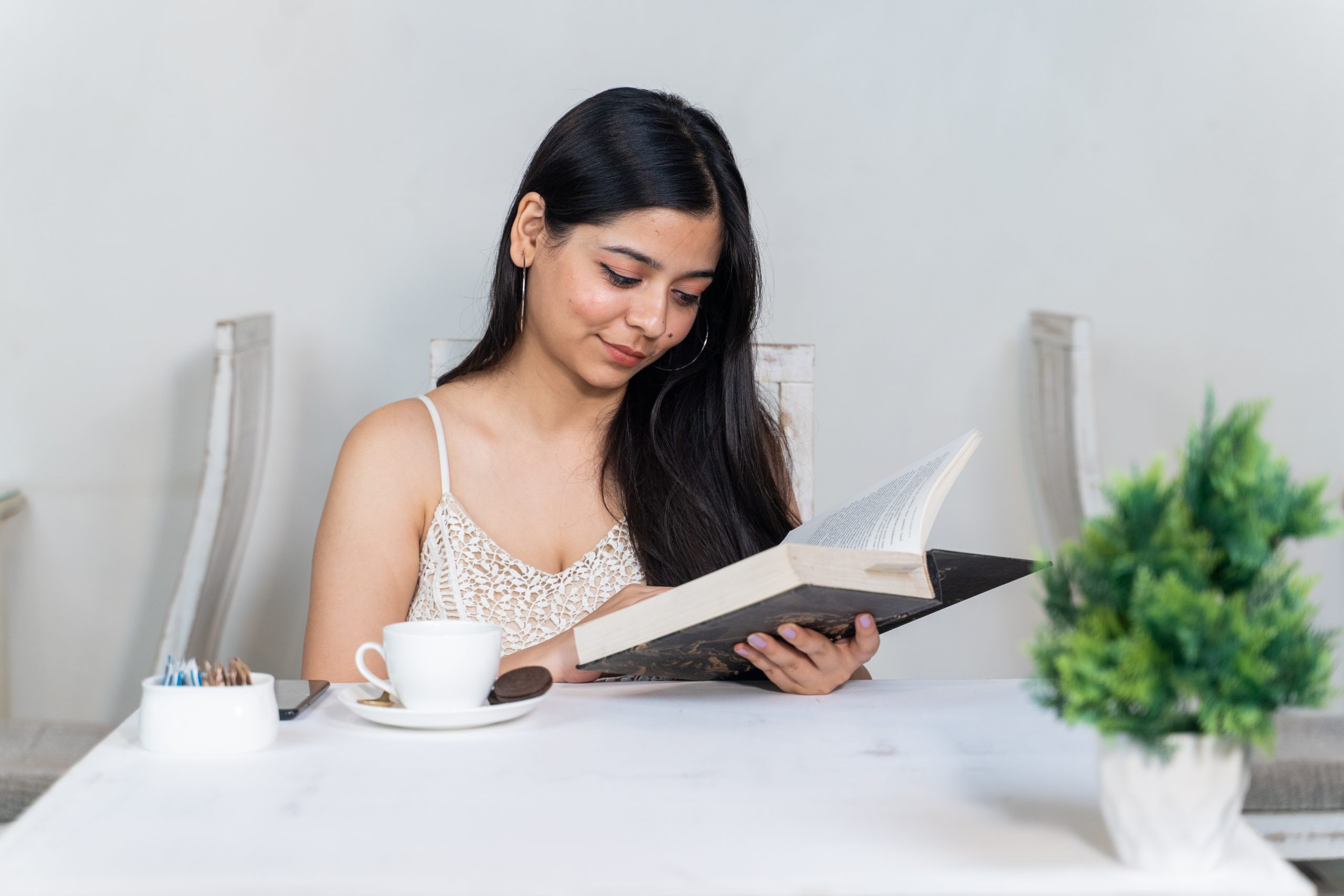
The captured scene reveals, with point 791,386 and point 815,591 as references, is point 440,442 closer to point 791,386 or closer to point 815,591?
point 791,386

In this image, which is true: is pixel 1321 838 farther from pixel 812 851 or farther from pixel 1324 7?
pixel 1324 7

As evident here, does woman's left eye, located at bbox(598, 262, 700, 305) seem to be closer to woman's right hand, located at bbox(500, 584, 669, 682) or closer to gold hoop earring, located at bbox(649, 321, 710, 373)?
gold hoop earring, located at bbox(649, 321, 710, 373)

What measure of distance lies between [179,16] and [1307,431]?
2.24 m

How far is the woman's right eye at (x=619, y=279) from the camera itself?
125cm

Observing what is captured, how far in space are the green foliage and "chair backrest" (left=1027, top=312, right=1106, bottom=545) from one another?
4.22ft

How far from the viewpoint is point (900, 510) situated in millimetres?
849

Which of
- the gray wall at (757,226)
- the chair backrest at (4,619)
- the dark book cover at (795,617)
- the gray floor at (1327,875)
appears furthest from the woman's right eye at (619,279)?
the chair backrest at (4,619)

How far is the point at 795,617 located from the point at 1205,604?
14.3 inches

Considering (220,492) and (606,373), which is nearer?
(606,373)

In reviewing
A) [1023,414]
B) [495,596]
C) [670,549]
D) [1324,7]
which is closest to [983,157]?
[1023,414]

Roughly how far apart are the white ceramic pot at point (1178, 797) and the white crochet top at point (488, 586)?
803mm

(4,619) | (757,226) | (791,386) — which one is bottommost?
(4,619)

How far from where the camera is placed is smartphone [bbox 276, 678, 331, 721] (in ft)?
2.52

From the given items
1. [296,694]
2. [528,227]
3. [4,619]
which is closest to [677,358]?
[528,227]
